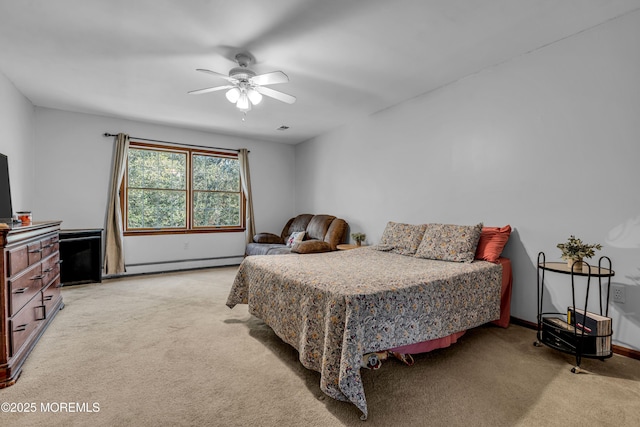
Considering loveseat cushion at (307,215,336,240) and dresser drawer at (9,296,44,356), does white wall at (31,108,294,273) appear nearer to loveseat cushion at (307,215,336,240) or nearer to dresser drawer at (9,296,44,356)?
loveseat cushion at (307,215,336,240)

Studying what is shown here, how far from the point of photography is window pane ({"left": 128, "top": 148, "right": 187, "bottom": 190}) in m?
5.11

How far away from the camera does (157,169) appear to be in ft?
17.4

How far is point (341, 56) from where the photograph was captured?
290cm

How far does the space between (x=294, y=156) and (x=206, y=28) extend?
4345 mm

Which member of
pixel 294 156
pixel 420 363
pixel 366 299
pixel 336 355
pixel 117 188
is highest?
pixel 294 156

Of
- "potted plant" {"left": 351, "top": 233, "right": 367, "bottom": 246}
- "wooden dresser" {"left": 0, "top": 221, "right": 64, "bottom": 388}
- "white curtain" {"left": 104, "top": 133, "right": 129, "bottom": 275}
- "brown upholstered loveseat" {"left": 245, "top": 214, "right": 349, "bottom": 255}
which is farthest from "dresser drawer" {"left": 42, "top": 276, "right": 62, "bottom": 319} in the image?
"potted plant" {"left": 351, "top": 233, "right": 367, "bottom": 246}

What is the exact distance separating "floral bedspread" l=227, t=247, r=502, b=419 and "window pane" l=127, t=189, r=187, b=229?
121 inches

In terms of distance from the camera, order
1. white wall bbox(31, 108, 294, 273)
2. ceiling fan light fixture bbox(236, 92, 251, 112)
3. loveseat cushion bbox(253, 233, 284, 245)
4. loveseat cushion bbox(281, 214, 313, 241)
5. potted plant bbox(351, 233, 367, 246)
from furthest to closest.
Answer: loveseat cushion bbox(281, 214, 313, 241) < loveseat cushion bbox(253, 233, 284, 245) < potted plant bbox(351, 233, 367, 246) < white wall bbox(31, 108, 294, 273) < ceiling fan light fixture bbox(236, 92, 251, 112)

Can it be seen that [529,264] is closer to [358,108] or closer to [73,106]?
[358,108]

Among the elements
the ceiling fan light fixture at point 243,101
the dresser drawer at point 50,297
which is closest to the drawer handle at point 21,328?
the dresser drawer at point 50,297

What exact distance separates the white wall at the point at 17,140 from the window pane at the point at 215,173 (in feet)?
7.29

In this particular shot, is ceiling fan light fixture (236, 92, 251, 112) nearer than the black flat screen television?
No

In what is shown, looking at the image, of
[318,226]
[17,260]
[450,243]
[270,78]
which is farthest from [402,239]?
[17,260]

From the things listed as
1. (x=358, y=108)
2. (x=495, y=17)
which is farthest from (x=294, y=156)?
(x=495, y=17)
